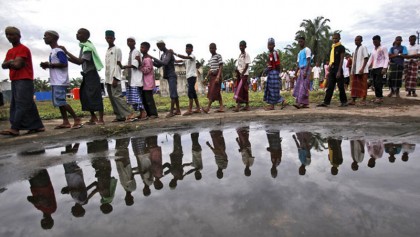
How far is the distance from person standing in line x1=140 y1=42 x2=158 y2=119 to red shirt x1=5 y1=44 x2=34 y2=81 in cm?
214

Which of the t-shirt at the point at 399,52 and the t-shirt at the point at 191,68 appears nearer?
the t-shirt at the point at 191,68

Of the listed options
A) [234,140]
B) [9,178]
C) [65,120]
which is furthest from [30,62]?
[234,140]

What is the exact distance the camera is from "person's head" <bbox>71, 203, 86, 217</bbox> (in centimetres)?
176

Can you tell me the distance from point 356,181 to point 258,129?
2346mm

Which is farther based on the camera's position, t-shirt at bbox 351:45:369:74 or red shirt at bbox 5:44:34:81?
t-shirt at bbox 351:45:369:74

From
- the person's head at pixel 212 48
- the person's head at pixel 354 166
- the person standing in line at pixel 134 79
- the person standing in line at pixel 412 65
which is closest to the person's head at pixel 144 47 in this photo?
the person standing in line at pixel 134 79

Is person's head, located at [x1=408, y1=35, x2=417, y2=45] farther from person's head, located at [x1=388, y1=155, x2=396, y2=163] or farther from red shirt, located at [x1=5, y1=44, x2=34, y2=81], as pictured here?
red shirt, located at [x1=5, y1=44, x2=34, y2=81]

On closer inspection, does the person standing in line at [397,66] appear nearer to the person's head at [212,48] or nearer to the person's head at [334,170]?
the person's head at [212,48]

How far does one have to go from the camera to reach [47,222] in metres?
1.68

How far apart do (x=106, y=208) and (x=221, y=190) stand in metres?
0.73

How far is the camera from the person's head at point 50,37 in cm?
504

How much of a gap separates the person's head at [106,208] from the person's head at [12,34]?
13.4 feet

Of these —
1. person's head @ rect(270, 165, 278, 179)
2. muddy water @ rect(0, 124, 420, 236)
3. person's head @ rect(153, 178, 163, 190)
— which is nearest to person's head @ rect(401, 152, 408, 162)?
muddy water @ rect(0, 124, 420, 236)

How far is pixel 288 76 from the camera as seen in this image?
20953 millimetres
